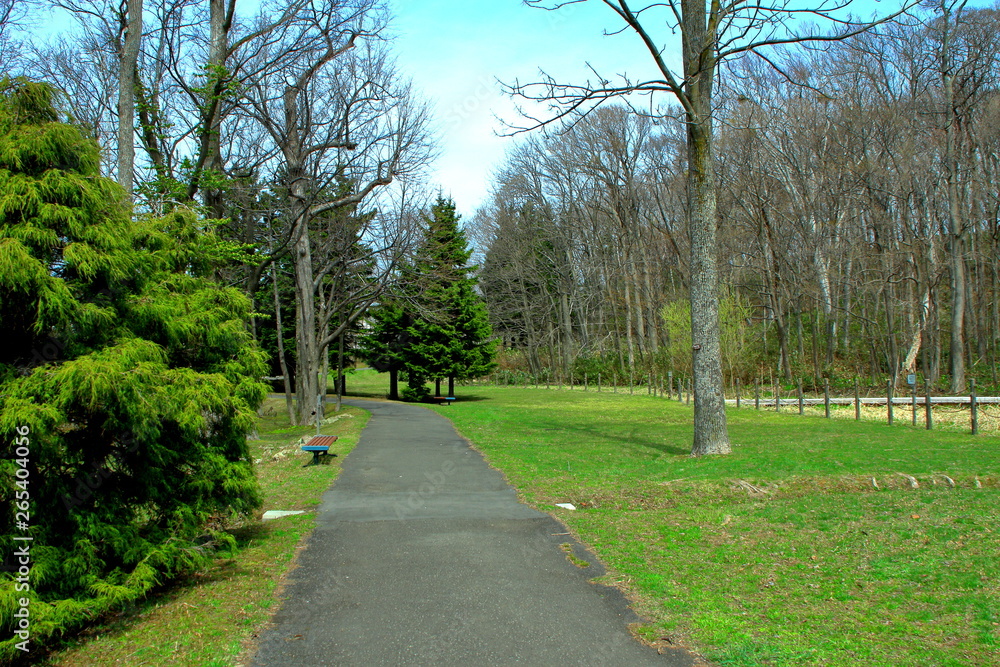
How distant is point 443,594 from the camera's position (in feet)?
18.5

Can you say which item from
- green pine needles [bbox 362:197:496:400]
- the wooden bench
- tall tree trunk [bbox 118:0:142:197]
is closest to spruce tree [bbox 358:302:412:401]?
green pine needles [bbox 362:197:496:400]

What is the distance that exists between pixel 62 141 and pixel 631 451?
486 inches

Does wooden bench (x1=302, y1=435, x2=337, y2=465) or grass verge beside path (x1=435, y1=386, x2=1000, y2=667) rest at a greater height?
wooden bench (x1=302, y1=435, x2=337, y2=465)

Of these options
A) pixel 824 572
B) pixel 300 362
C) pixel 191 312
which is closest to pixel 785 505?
pixel 824 572

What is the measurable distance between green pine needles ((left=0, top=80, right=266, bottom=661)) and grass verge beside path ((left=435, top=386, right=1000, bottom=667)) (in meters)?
3.74

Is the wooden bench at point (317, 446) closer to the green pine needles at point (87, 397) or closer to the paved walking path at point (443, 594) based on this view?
the paved walking path at point (443, 594)

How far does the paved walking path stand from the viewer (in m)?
4.54

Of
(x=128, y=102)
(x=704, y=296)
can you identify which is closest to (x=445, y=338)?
(x=704, y=296)

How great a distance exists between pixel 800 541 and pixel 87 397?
6408 millimetres

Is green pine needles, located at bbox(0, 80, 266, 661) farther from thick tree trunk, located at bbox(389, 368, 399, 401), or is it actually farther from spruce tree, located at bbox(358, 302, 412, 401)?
thick tree trunk, located at bbox(389, 368, 399, 401)

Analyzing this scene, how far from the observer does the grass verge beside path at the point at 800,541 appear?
182 inches

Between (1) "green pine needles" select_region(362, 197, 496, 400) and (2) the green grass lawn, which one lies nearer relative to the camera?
(2) the green grass lawn

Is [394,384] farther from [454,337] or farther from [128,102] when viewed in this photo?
[128,102]

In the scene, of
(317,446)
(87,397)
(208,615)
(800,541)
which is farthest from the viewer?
(317,446)
